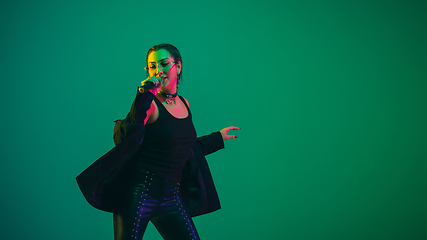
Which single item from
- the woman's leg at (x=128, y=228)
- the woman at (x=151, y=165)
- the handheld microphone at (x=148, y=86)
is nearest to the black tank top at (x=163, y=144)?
the woman at (x=151, y=165)

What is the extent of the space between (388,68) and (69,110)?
3.02m

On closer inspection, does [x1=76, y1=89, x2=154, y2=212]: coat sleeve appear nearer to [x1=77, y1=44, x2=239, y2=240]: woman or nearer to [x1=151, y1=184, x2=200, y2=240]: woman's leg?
[x1=77, y1=44, x2=239, y2=240]: woman

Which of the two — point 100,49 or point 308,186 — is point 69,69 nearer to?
point 100,49

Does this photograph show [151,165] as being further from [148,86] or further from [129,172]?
[148,86]

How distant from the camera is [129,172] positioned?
6.38ft

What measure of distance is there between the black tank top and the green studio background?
123 centimetres

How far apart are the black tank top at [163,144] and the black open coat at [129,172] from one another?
8 centimetres

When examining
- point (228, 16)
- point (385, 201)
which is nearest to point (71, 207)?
point (228, 16)

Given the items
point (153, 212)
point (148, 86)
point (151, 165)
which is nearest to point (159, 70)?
point (148, 86)

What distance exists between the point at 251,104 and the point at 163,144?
162 cm

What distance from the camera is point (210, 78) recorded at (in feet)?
10.5

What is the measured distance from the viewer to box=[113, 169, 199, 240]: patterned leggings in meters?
1.80

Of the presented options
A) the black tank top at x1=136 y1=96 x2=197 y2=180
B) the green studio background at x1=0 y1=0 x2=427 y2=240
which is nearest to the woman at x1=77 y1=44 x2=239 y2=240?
the black tank top at x1=136 y1=96 x2=197 y2=180

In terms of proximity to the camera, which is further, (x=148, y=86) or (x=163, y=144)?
(x=163, y=144)
